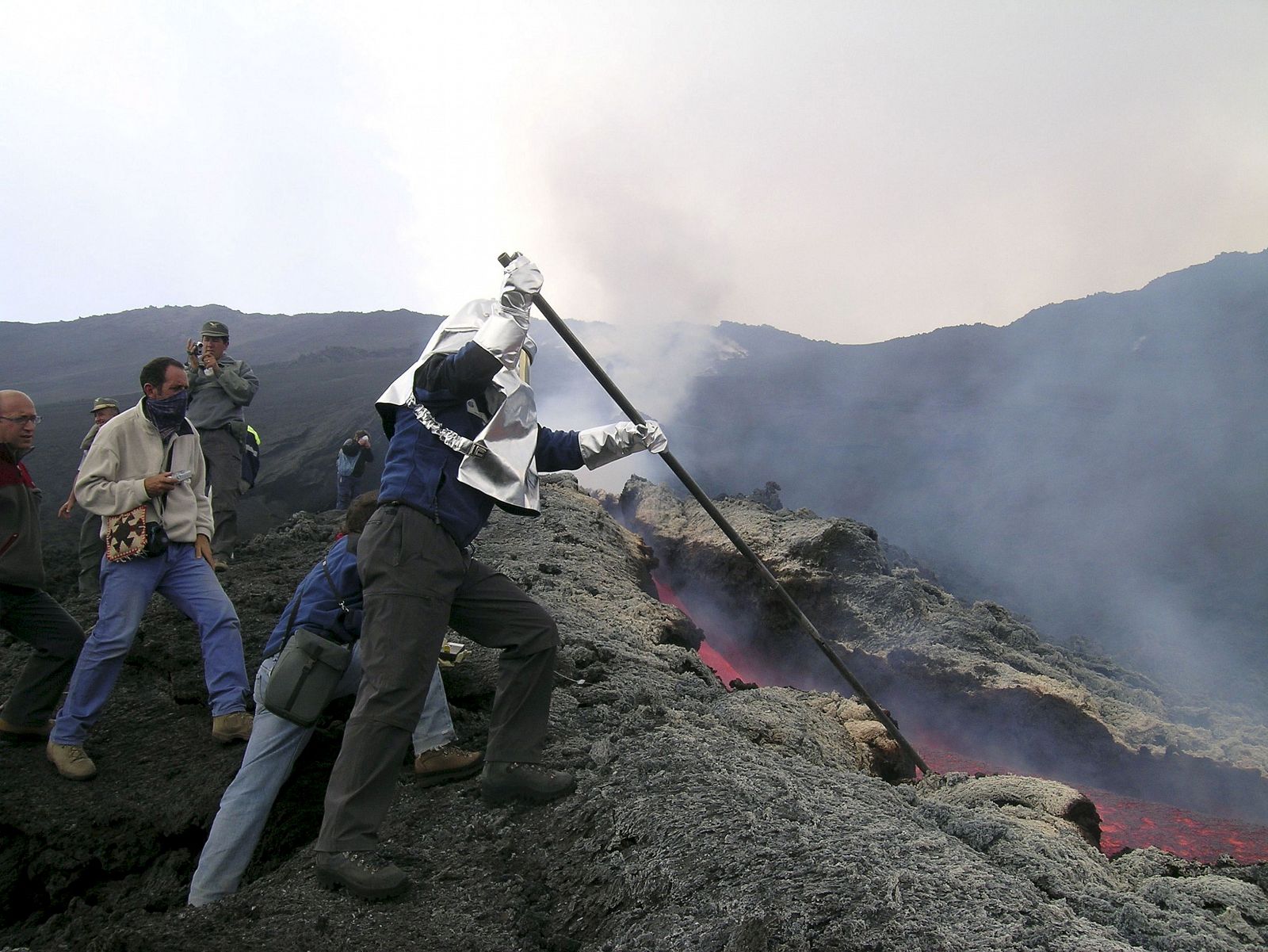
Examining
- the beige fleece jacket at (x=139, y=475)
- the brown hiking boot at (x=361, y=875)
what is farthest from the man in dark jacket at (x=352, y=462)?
the brown hiking boot at (x=361, y=875)

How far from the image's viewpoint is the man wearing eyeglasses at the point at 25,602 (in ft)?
9.97

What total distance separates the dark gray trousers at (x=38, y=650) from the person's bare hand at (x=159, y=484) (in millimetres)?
568

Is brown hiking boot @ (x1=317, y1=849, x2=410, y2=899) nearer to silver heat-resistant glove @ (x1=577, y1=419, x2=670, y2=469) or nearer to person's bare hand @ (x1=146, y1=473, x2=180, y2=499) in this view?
silver heat-resistant glove @ (x1=577, y1=419, x2=670, y2=469)

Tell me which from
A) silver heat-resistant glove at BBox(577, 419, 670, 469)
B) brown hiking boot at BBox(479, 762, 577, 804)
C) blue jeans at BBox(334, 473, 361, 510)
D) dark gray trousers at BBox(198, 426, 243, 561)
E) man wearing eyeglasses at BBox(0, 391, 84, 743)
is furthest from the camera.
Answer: blue jeans at BBox(334, 473, 361, 510)

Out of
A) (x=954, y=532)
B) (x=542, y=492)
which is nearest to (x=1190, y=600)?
(x=954, y=532)

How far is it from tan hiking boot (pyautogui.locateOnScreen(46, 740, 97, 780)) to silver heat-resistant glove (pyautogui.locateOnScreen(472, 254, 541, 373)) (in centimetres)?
230

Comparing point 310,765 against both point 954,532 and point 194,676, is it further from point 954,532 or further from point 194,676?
point 954,532

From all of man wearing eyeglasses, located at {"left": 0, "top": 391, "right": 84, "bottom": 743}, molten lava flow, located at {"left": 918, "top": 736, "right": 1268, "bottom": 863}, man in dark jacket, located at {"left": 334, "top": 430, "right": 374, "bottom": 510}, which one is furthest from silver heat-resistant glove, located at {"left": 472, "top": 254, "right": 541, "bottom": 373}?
man in dark jacket, located at {"left": 334, "top": 430, "right": 374, "bottom": 510}

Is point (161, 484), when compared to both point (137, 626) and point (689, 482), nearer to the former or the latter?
point (137, 626)

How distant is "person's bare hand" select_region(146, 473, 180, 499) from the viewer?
317cm

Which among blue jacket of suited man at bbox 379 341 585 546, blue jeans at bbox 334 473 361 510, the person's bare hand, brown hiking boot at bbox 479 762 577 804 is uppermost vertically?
blue jacket of suited man at bbox 379 341 585 546

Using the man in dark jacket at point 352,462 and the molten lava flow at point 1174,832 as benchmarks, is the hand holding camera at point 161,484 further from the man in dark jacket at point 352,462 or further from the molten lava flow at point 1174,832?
the man in dark jacket at point 352,462

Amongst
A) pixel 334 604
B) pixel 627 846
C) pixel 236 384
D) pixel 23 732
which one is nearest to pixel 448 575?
pixel 334 604

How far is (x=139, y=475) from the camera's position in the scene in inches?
129
